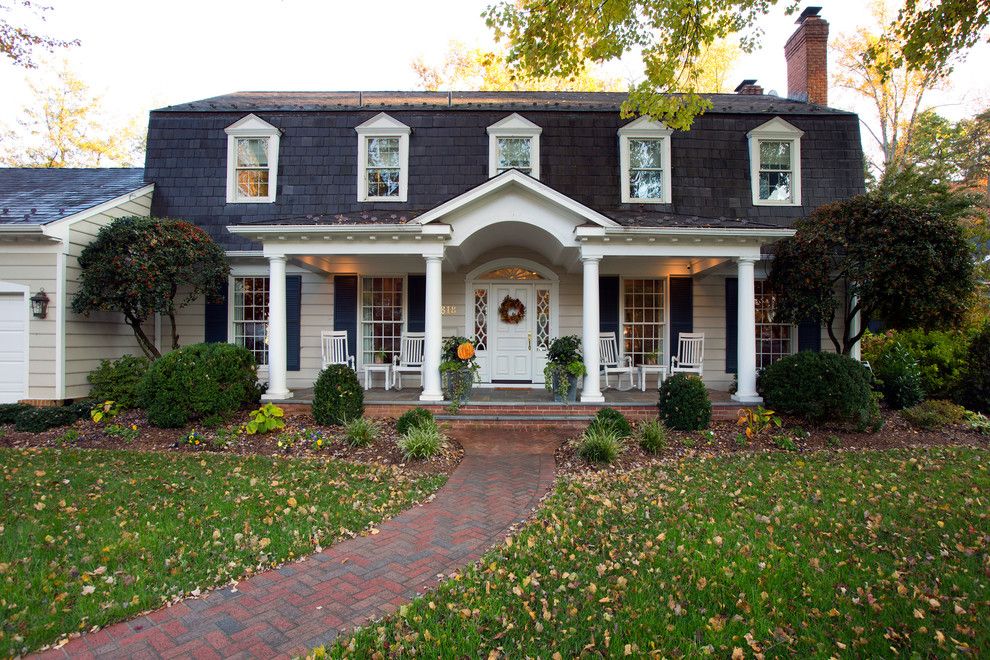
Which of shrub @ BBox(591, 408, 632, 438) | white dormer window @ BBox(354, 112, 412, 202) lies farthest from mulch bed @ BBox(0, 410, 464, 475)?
white dormer window @ BBox(354, 112, 412, 202)

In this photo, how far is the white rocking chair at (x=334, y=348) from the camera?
9734 millimetres

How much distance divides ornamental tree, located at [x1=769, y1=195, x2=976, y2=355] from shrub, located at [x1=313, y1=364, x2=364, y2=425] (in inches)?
295

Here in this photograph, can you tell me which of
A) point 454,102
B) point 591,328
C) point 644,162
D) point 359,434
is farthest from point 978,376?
point 454,102

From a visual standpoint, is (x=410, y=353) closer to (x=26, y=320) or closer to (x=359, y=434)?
(x=359, y=434)

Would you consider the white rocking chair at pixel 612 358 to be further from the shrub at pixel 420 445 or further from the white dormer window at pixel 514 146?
the shrub at pixel 420 445

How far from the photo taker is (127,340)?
380 inches

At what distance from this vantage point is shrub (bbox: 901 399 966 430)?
7891 mm

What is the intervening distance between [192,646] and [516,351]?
8.24 meters

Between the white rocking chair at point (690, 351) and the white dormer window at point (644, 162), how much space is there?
9.03 feet

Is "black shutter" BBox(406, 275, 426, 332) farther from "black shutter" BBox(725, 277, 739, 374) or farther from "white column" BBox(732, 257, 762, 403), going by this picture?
"black shutter" BBox(725, 277, 739, 374)

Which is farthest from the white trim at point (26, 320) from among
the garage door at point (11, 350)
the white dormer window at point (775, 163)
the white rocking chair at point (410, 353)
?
the white dormer window at point (775, 163)

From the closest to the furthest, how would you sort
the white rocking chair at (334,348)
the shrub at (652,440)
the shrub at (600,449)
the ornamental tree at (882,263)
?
the shrub at (600,449), the shrub at (652,440), the ornamental tree at (882,263), the white rocking chair at (334,348)

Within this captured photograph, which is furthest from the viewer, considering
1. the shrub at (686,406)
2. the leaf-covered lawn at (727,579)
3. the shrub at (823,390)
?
the shrub at (686,406)

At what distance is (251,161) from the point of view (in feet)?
34.5
